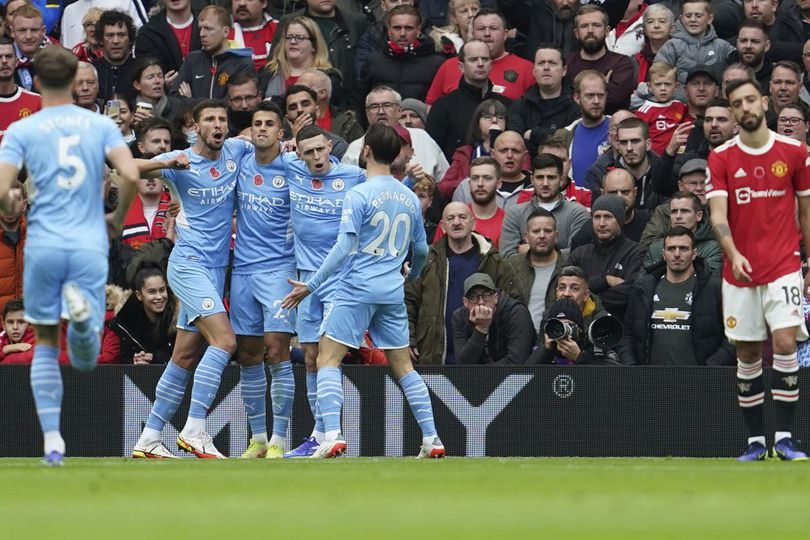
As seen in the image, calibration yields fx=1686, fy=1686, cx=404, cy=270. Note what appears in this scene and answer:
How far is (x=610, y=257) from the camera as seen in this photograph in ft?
53.2

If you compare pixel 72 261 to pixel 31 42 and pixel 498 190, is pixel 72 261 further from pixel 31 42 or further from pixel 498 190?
pixel 31 42

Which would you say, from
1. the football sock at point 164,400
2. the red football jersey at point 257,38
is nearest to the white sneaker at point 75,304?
the football sock at point 164,400

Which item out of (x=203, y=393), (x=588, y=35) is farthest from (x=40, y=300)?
(x=588, y=35)

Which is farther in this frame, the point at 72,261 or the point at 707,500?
the point at 72,261

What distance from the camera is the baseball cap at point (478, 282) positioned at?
1551 centimetres

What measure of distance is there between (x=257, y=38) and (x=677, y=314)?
23.7 feet

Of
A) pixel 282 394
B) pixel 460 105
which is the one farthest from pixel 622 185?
pixel 282 394

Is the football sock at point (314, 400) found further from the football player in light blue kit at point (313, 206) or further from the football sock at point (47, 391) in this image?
the football sock at point (47, 391)

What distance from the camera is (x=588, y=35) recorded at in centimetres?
1909

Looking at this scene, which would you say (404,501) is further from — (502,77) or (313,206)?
(502,77)

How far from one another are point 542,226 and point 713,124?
2.55 m

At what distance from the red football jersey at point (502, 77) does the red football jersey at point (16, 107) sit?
4576 millimetres

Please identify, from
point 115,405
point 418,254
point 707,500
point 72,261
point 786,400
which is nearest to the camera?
point 707,500

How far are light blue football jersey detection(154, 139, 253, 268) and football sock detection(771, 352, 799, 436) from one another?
14.9ft
